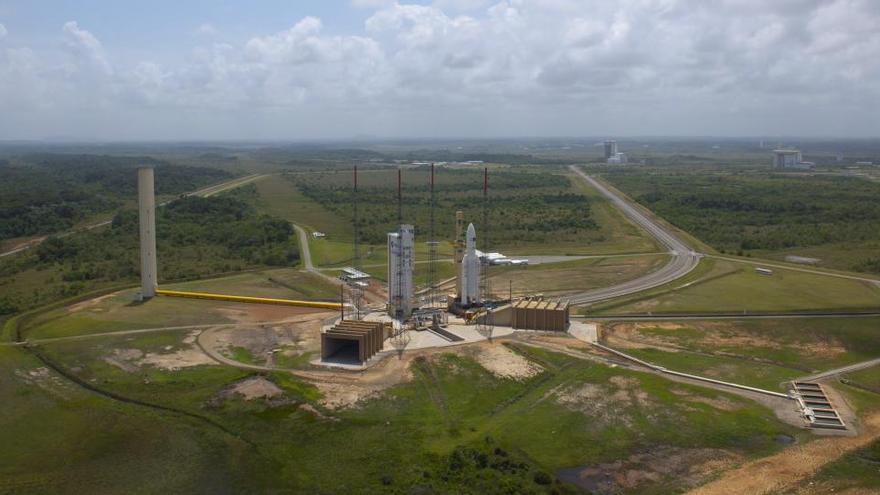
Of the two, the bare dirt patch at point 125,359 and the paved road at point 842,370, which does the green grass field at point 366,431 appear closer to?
the bare dirt patch at point 125,359

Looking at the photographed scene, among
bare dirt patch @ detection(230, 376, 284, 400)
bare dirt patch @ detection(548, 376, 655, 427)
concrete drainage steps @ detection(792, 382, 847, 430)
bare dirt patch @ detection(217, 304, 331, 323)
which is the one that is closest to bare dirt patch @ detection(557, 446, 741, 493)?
bare dirt patch @ detection(548, 376, 655, 427)

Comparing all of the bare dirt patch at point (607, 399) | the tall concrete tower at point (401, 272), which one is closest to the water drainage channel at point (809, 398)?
the bare dirt patch at point (607, 399)

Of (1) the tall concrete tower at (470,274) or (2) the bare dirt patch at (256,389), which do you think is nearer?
(2) the bare dirt patch at (256,389)

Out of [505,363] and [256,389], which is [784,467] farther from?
[256,389]

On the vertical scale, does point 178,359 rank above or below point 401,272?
below

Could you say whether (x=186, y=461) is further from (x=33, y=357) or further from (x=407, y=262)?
(x=407, y=262)

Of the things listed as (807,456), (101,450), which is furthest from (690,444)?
(101,450)

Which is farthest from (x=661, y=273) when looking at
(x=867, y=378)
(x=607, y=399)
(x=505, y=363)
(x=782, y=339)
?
(x=607, y=399)
